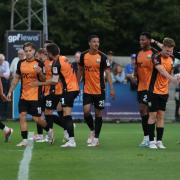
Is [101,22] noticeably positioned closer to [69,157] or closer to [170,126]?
[170,126]

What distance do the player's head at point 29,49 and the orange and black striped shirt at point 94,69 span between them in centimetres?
103

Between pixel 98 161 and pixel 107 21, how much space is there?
32.1 m

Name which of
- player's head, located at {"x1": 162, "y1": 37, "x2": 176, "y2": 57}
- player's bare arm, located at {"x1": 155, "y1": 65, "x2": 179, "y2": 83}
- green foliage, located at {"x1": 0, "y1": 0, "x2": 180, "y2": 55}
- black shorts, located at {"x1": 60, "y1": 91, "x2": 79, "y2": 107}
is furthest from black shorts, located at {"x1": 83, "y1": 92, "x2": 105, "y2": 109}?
green foliage, located at {"x1": 0, "y1": 0, "x2": 180, "y2": 55}

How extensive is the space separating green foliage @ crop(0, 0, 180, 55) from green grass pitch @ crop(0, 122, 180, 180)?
27.0 m

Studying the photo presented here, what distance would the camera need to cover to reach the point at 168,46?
49.1 feet

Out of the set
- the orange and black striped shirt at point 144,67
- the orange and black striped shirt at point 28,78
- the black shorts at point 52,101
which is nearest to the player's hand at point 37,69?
the orange and black striped shirt at point 28,78

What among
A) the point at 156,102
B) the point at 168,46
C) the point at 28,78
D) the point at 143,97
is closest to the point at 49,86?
the point at 28,78

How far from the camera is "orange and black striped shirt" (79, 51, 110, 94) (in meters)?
15.8

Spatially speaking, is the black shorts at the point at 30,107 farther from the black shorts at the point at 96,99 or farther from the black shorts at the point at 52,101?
the black shorts at the point at 96,99

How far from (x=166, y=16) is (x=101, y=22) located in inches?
156

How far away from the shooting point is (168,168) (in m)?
12.1

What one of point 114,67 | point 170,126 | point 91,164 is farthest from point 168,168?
point 114,67

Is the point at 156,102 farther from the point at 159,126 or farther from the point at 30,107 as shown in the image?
the point at 30,107

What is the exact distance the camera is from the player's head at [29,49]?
1553 cm
